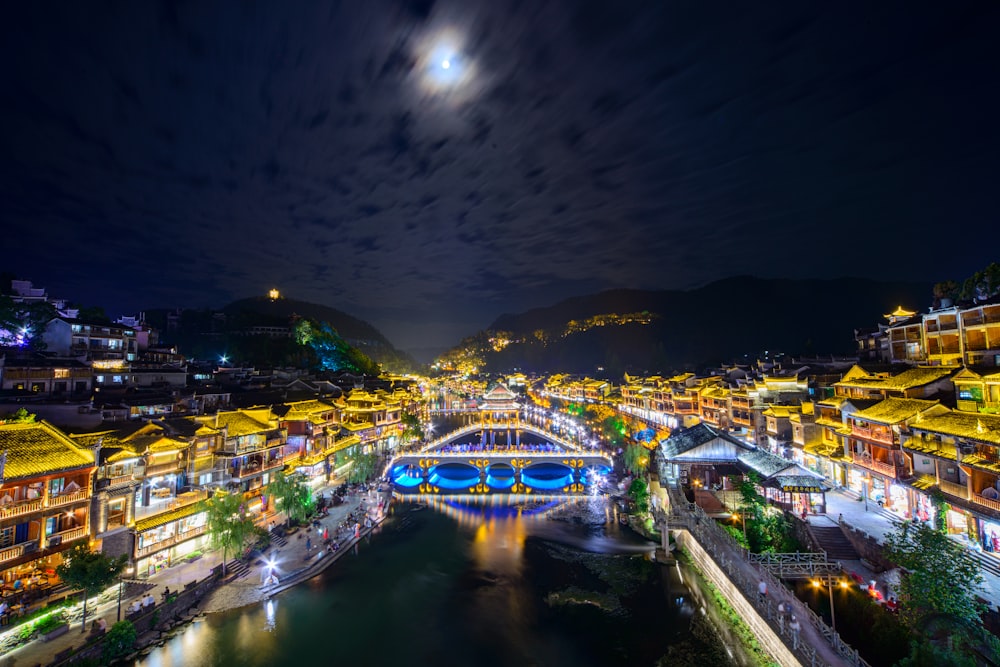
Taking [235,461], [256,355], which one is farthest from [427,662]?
[256,355]

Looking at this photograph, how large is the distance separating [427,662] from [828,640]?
17.6 meters

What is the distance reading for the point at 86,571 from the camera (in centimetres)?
2069

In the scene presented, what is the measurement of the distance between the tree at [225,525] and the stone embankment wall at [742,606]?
27400mm

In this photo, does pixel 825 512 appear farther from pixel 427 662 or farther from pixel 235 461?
pixel 235 461

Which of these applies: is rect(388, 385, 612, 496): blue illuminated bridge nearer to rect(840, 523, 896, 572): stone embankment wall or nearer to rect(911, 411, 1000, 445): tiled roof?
rect(840, 523, 896, 572): stone embankment wall

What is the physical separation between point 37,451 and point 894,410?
1814 inches

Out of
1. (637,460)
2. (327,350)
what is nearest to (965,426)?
(637,460)

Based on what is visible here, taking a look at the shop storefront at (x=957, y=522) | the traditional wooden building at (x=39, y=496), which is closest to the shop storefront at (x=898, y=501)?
the shop storefront at (x=957, y=522)

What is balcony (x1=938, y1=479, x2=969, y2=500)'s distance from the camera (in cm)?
2174

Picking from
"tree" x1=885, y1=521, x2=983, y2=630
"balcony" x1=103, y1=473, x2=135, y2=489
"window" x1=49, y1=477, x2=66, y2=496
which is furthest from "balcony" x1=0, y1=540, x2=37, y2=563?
"tree" x1=885, y1=521, x2=983, y2=630

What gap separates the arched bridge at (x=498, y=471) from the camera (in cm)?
5599

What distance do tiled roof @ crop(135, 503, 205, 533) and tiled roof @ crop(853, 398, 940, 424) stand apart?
4131cm

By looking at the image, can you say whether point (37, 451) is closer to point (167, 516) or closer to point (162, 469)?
point (162, 469)

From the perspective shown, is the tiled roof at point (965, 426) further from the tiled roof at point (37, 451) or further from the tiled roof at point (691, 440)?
the tiled roof at point (37, 451)
